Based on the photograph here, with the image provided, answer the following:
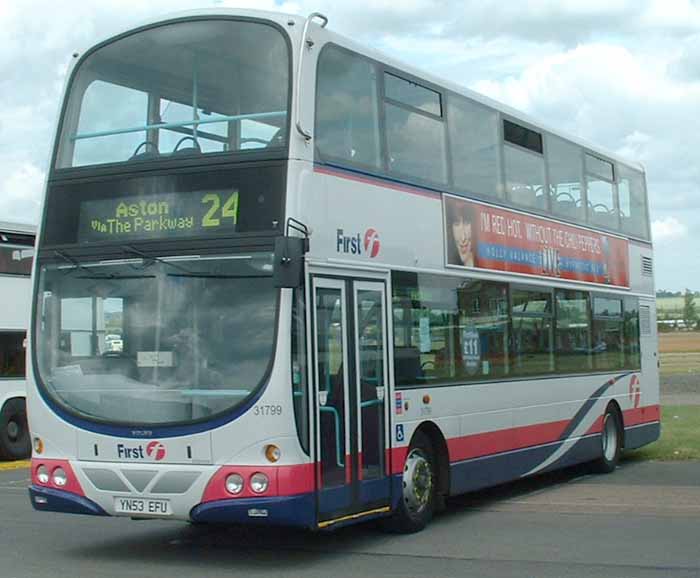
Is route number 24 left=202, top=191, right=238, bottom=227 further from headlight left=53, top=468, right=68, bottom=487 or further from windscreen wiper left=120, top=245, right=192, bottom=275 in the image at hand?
headlight left=53, top=468, right=68, bottom=487

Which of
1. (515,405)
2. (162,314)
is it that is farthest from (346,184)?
(515,405)

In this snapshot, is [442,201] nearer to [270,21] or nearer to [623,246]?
[270,21]

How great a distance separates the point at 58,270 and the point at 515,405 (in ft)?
19.5

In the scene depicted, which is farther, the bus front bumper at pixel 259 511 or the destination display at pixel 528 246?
the destination display at pixel 528 246

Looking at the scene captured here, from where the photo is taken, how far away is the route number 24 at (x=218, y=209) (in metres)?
10.3

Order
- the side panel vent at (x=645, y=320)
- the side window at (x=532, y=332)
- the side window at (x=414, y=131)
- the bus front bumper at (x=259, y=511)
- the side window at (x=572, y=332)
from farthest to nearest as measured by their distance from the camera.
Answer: the side panel vent at (x=645, y=320) < the side window at (x=572, y=332) < the side window at (x=532, y=332) < the side window at (x=414, y=131) < the bus front bumper at (x=259, y=511)

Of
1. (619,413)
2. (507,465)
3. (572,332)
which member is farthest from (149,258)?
(619,413)

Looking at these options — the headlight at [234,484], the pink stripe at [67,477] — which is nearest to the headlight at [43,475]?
the pink stripe at [67,477]

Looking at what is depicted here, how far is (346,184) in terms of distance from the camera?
11.1 metres

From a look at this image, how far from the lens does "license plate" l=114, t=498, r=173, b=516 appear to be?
10008 millimetres

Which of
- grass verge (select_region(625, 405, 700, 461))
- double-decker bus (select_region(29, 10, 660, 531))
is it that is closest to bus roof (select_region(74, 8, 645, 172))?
double-decker bus (select_region(29, 10, 660, 531))

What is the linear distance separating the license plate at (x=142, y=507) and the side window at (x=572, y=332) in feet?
23.5

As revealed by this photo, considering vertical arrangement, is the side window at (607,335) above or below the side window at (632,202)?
below

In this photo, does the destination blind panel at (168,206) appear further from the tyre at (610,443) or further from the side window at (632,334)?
the side window at (632,334)
